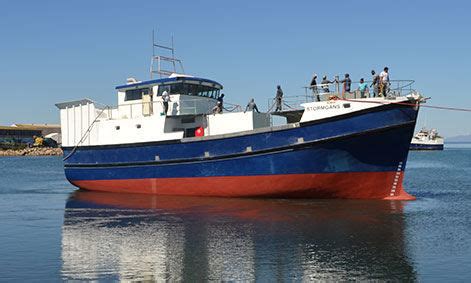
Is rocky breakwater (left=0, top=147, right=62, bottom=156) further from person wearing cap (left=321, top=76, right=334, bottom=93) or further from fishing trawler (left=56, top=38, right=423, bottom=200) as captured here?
Result: person wearing cap (left=321, top=76, right=334, bottom=93)

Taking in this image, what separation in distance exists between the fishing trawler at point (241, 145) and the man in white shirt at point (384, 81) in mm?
211

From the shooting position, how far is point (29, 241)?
12586mm

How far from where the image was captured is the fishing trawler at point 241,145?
689 inches

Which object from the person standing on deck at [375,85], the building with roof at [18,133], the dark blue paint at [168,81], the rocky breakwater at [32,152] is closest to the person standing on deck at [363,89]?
the person standing on deck at [375,85]

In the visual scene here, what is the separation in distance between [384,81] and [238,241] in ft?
30.3

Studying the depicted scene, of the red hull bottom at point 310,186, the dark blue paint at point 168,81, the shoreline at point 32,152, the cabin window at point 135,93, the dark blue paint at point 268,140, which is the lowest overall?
the red hull bottom at point 310,186

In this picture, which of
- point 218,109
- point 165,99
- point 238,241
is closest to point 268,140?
point 218,109

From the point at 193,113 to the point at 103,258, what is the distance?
11278 millimetres

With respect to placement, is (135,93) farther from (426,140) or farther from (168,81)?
(426,140)

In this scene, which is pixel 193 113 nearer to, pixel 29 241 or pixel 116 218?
pixel 116 218

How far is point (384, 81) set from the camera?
58.6 ft

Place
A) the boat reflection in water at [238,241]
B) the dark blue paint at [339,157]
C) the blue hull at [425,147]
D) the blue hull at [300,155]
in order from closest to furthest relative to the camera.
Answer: the boat reflection in water at [238,241], the blue hull at [300,155], the dark blue paint at [339,157], the blue hull at [425,147]

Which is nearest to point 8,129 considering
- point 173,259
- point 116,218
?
point 116,218

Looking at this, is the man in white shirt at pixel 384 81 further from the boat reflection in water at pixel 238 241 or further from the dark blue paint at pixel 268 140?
the boat reflection in water at pixel 238 241
